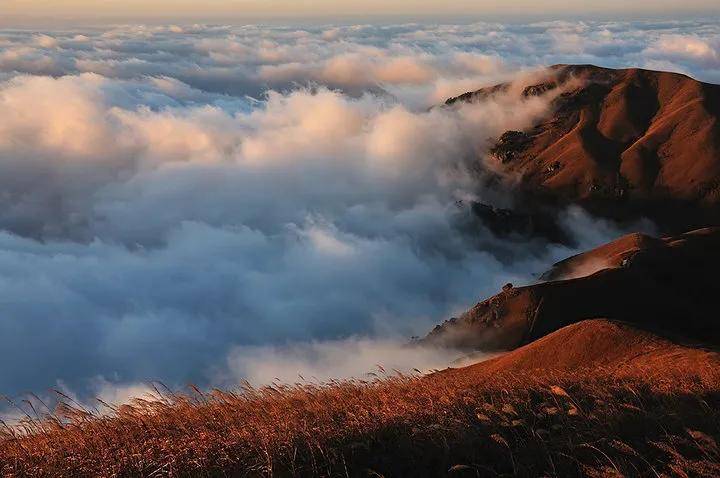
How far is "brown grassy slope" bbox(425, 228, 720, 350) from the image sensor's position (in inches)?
2783

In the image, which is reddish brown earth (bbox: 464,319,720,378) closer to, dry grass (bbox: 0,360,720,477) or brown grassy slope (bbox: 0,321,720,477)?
brown grassy slope (bbox: 0,321,720,477)

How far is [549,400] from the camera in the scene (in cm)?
762

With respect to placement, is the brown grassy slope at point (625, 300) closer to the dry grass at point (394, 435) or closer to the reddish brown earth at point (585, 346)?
the reddish brown earth at point (585, 346)

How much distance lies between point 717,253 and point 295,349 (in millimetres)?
113473

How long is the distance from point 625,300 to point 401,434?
74.4 meters

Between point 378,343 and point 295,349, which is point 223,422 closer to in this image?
point 378,343

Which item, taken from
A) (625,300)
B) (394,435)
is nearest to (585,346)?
(394,435)

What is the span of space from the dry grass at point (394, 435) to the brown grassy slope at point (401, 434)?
2 cm

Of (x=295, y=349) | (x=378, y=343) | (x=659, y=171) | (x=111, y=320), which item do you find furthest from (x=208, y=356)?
(x=659, y=171)

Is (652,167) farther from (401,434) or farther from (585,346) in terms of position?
(401,434)

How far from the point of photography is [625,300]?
73125 mm

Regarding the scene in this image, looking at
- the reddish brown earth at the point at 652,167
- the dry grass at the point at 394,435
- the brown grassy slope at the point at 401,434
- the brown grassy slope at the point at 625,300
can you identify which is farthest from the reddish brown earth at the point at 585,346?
the reddish brown earth at the point at 652,167

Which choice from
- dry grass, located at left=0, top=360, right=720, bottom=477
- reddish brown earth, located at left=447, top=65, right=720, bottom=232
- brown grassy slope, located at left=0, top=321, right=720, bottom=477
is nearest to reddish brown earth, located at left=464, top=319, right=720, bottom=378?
brown grassy slope, located at left=0, top=321, right=720, bottom=477

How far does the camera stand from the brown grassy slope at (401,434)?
5488 millimetres
